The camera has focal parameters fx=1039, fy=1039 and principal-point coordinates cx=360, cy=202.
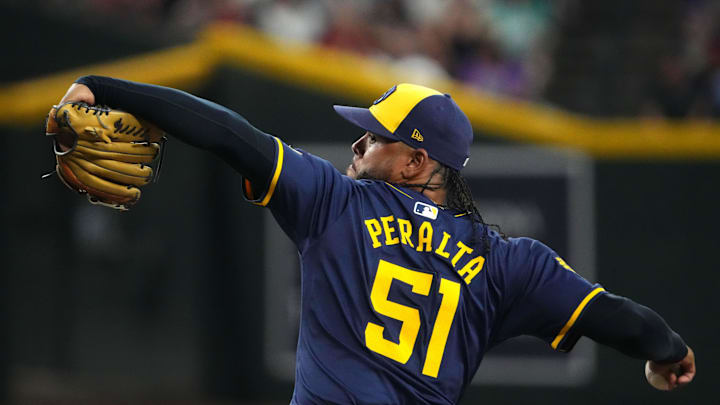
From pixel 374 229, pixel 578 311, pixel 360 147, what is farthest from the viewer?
pixel 360 147

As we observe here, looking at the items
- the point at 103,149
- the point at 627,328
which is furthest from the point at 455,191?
the point at 103,149

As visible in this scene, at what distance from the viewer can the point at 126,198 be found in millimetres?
2984

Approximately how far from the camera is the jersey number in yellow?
2965mm

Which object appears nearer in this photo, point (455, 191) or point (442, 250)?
point (442, 250)

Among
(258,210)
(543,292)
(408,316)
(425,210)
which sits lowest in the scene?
(258,210)

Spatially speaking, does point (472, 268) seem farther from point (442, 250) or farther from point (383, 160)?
point (383, 160)

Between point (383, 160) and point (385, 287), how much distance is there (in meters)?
0.42

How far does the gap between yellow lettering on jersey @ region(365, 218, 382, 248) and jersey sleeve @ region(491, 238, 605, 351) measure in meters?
0.40

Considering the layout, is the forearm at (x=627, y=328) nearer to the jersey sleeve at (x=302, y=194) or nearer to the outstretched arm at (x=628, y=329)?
the outstretched arm at (x=628, y=329)

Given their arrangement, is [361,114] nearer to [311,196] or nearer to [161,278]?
[311,196]

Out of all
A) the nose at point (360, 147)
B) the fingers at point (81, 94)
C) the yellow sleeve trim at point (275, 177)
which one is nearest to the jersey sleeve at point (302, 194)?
the yellow sleeve trim at point (275, 177)

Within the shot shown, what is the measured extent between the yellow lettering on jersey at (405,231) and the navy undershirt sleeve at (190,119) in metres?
0.44

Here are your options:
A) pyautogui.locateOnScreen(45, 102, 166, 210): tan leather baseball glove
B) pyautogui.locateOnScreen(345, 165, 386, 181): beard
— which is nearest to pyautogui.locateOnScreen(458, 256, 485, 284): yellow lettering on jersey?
pyautogui.locateOnScreen(345, 165, 386, 181): beard

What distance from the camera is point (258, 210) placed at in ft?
26.6
